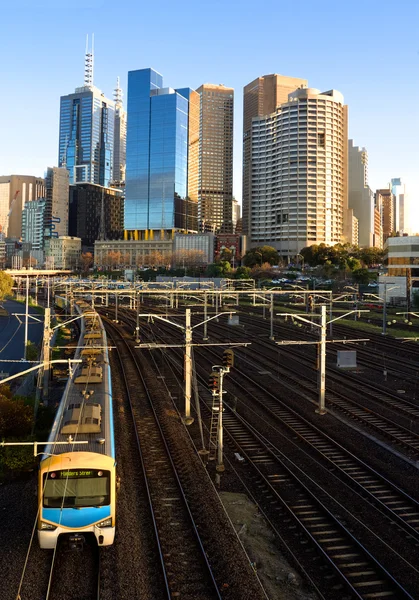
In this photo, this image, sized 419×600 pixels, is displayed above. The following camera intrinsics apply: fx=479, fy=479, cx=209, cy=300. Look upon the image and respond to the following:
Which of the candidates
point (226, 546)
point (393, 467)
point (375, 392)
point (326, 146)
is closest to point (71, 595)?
point (226, 546)

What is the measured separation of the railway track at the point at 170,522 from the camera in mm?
10906

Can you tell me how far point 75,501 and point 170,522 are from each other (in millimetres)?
3370

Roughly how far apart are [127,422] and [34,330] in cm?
4832

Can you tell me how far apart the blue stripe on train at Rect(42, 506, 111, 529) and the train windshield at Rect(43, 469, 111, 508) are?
0.10 m

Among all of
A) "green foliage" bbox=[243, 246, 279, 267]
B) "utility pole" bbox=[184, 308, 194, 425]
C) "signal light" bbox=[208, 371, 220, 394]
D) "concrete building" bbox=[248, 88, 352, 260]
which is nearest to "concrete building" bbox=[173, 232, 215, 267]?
"concrete building" bbox=[248, 88, 352, 260]

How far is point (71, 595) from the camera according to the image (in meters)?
10.5

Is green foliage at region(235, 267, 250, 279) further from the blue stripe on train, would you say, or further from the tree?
the blue stripe on train

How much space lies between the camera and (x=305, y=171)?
17625 cm

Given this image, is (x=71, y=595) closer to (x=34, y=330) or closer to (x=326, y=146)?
(x=34, y=330)

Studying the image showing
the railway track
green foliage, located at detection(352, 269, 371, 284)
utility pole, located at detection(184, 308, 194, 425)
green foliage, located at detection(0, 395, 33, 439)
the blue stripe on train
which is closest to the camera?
the railway track

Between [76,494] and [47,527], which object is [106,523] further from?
[47,527]

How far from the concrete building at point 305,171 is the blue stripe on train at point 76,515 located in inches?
6672

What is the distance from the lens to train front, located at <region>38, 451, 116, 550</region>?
1152 centimetres

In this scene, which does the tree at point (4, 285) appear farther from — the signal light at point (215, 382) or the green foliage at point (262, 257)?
the signal light at point (215, 382)
